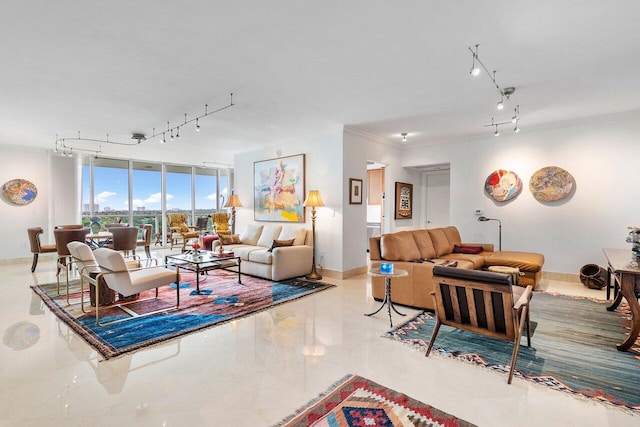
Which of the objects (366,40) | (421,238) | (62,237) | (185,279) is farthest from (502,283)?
(62,237)

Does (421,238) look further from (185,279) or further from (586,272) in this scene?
(185,279)

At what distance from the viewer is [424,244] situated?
16.1 ft

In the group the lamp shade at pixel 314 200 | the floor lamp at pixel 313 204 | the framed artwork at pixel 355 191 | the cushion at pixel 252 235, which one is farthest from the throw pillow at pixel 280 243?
the framed artwork at pixel 355 191

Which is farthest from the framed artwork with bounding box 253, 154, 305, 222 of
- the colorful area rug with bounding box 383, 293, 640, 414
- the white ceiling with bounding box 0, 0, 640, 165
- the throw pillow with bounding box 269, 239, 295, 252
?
the colorful area rug with bounding box 383, 293, 640, 414

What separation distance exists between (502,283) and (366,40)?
2288mm

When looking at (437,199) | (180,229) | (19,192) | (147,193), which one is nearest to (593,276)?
(437,199)

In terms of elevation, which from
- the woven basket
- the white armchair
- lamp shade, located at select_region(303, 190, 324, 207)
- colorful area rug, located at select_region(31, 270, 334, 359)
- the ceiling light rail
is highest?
the ceiling light rail

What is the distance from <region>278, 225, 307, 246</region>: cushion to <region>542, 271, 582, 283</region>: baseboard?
4.37 m

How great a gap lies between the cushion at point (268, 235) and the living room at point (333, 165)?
0.93 m

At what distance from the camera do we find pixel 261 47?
288cm

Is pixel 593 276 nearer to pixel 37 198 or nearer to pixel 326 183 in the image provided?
pixel 326 183

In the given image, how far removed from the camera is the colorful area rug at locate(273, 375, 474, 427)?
1.88m

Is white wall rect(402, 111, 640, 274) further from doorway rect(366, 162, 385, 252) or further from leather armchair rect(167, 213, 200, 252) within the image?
leather armchair rect(167, 213, 200, 252)

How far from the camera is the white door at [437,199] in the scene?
7.72 metres
